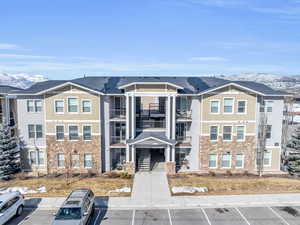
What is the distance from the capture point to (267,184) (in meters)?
21.0

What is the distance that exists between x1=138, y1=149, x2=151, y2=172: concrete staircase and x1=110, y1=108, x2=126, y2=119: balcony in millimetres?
4557

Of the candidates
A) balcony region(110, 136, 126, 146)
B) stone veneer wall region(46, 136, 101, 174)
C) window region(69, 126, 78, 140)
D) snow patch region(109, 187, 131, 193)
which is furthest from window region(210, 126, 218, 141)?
window region(69, 126, 78, 140)

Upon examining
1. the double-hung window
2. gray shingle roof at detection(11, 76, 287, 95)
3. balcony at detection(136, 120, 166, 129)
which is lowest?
the double-hung window

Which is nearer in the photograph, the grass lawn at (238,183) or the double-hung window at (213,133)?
the grass lawn at (238,183)

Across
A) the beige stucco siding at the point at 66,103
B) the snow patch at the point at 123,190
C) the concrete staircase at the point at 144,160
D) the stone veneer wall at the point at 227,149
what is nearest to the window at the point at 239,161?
the stone veneer wall at the point at 227,149

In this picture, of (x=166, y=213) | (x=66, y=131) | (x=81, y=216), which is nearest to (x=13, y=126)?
(x=66, y=131)

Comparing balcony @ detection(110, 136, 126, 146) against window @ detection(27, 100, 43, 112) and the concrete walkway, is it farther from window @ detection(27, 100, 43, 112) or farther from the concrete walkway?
window @ detection(27, 100, 43, 112)

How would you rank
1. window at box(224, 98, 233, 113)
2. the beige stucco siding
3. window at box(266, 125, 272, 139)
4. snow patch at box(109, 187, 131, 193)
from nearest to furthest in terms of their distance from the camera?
snow patch at box(109, 187, 131, 193) < the beige stucco siding < window at box(224, 98, 233, 113) < window at box(266, 125, 272, 139)

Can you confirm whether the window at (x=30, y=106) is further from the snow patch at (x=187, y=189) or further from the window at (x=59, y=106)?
the snow patch at (x=187, y=189)

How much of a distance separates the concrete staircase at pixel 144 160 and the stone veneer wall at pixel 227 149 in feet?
18.8

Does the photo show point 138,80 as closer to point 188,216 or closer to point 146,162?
point 146,162

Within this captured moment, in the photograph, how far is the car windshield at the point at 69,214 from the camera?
13000 millimetres

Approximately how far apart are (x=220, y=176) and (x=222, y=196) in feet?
18.5

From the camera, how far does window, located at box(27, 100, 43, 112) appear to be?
80.1 ft
